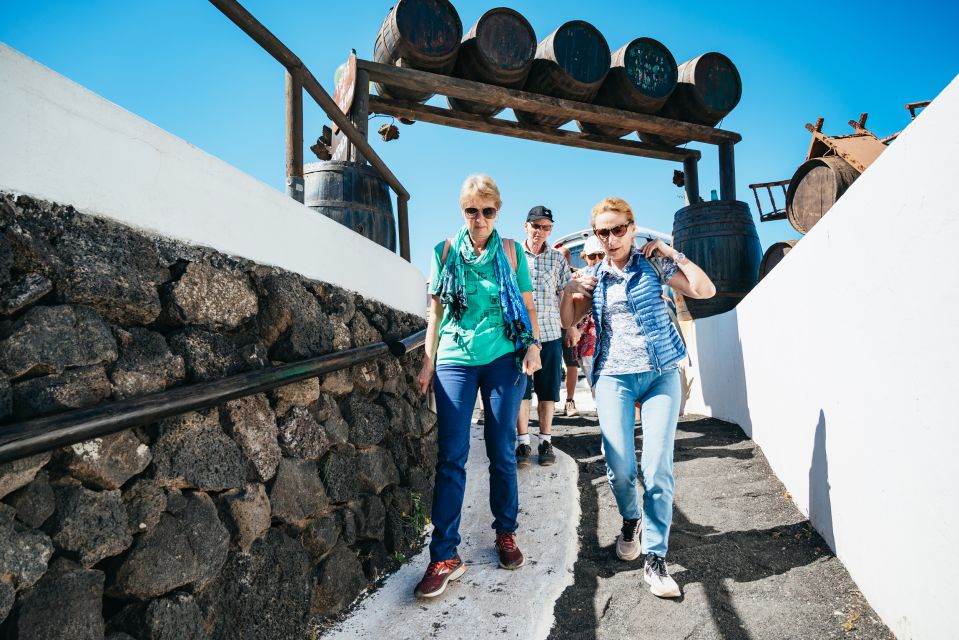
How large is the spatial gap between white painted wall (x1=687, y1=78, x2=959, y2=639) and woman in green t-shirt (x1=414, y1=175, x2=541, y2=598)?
3.94 ft

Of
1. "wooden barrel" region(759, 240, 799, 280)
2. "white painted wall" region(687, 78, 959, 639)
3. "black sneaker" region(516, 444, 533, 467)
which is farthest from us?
"wooden barrel" region(759, 240, 799, 280)

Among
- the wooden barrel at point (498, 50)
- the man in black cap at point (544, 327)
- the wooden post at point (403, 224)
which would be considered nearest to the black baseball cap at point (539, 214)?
the man in black cap at point (544, 327)

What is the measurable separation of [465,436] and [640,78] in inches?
225

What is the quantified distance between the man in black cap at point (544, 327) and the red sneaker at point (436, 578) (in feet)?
4.89

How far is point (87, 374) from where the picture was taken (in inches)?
51.0

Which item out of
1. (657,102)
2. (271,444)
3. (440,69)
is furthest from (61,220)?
(657,102)

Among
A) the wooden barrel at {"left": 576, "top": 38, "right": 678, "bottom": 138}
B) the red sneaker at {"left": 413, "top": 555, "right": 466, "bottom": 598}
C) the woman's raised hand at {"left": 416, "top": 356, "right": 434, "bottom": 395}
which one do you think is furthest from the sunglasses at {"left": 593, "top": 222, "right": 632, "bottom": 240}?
the wooden barrel at {"left": 576, "top": 38, "right": 678, "bottom": 138}

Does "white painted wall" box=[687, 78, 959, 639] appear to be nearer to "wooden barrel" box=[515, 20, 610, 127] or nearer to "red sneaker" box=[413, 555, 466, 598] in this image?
"red sneaker" box=[413, 555, 466, 598]

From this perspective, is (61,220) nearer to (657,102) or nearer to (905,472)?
(905,472)

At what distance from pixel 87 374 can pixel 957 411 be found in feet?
6.83

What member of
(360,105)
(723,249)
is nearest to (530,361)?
(360,105)

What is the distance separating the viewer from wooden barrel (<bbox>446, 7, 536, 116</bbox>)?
19.1 feet

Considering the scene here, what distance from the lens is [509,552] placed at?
252 centimetres

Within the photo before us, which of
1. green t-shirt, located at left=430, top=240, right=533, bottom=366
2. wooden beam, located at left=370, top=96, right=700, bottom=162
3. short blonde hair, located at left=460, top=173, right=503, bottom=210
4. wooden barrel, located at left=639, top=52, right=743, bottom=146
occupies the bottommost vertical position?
green t-shirt, located at left=430, top=240, right=533, bottom=366
